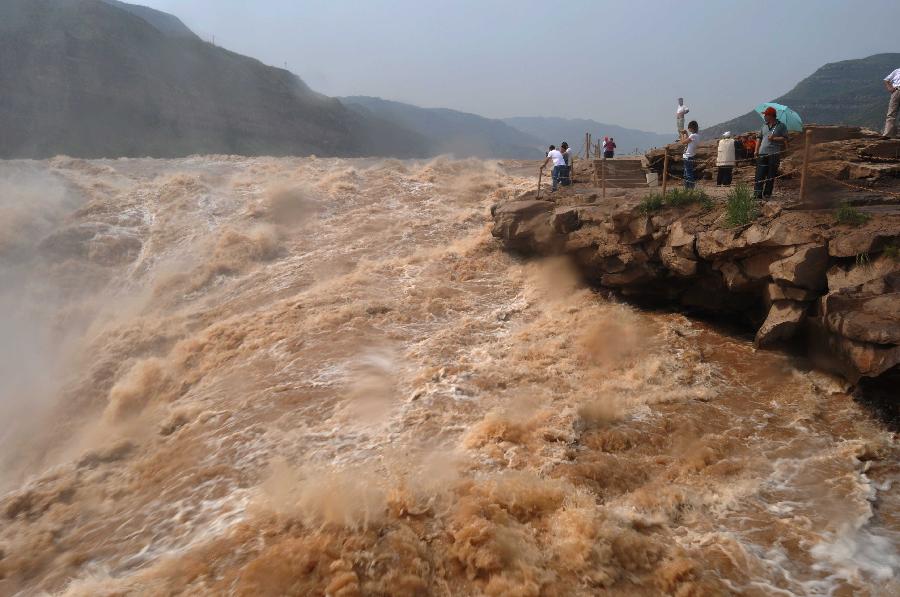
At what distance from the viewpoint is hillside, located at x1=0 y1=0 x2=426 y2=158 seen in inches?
1537

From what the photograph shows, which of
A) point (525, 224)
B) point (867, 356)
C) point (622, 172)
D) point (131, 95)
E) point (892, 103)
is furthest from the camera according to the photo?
point (131, 95)

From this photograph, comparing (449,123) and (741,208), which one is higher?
(449,123)

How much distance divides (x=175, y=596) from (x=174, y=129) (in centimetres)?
4828

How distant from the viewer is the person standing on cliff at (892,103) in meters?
8.46

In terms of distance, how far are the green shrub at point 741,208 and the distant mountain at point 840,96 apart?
105 ft

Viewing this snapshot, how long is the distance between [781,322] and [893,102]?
475 centimetres

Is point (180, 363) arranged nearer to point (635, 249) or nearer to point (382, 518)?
point (382, 518)

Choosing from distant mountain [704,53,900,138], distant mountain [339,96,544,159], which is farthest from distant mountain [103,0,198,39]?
distant mountain [704,53,900,138]

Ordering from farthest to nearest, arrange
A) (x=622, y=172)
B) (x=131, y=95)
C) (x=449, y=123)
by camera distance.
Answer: (x=449, y=123) → (x=131, y=95) → (x=622, y=172)

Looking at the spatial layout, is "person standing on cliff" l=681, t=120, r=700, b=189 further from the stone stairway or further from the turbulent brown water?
the stone stairway

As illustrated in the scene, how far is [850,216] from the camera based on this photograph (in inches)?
258

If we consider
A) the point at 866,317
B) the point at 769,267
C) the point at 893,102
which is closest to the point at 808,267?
the point at 769,267

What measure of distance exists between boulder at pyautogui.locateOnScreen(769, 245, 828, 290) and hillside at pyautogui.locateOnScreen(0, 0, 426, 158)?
43.8m

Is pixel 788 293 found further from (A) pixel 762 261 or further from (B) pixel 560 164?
(B) pixel 560 164
